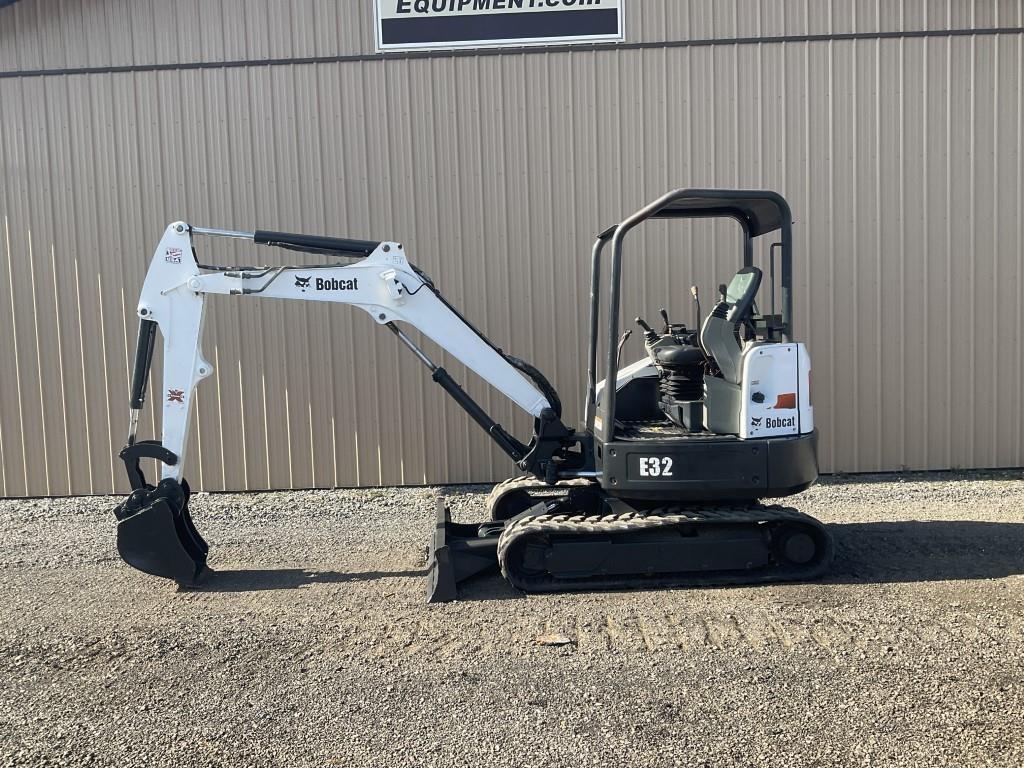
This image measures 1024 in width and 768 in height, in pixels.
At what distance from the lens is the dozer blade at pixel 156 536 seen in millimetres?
5746

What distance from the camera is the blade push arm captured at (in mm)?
5859

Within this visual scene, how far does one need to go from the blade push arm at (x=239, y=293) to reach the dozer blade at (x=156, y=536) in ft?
0.58

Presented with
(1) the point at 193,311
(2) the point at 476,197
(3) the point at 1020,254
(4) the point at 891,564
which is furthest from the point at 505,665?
(3) the point at 1020,254

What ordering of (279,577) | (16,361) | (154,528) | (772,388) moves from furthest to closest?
1. (16,361)
2. (279,577)
3. (154,528)
4. (772,388)

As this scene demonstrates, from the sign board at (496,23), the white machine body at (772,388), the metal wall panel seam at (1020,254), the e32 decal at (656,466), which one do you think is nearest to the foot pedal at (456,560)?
the e32 decal at (656,466)

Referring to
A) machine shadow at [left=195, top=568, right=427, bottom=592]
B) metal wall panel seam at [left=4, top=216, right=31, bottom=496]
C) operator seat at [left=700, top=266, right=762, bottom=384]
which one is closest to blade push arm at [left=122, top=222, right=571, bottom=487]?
machine shadow at [left=195, top=568, right=427, bottom=592]

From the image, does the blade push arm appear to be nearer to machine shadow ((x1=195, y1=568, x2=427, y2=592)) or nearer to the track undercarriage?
machine shadow ((x1=195, y1=568, x2=427, y2=592))

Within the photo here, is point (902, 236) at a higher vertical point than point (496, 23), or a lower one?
lower

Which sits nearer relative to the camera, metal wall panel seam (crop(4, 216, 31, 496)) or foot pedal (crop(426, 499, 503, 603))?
foot pedal (crop(426, 499, 503, 603))

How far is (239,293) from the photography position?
5.85 metres

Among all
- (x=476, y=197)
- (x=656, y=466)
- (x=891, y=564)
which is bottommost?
(x=891, y=564)

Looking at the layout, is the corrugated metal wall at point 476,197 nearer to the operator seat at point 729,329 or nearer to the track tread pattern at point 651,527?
the operator seat at point 729,329

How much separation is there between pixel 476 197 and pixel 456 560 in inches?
177

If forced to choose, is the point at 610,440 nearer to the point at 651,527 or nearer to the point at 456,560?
the point at 651,527
